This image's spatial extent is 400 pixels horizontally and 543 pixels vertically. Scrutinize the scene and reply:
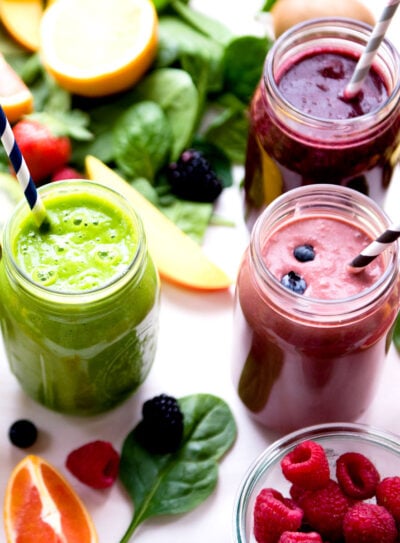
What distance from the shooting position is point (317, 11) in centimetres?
211

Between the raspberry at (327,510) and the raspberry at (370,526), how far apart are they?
0.03 m

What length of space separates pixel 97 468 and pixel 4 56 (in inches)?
34.8

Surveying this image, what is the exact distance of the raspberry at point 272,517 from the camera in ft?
5.22

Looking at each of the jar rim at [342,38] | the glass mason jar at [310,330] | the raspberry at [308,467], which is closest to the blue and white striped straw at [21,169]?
the glass mason jar at [310,330]

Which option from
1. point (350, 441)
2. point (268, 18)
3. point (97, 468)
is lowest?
point (97, 468)

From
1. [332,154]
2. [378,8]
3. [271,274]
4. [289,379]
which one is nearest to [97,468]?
[289,379]

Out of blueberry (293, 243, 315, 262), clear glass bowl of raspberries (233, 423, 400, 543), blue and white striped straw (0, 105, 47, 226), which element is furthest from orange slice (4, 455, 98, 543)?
blueberry (293, 243, 315, 262)

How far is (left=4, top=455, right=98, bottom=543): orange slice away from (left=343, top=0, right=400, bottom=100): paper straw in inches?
31.8

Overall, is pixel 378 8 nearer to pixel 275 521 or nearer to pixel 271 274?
pixel 271 274

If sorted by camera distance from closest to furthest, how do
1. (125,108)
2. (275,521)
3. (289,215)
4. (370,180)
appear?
(275,521), (289,215), (370,180), (125,108)

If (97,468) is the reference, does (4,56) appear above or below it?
above

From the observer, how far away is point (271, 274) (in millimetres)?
1603

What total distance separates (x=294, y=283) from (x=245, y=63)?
2.25ft

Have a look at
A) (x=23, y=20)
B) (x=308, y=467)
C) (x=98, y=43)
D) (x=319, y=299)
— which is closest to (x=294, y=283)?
(x=319, y=299)
